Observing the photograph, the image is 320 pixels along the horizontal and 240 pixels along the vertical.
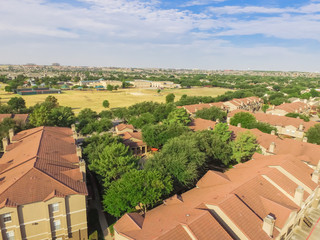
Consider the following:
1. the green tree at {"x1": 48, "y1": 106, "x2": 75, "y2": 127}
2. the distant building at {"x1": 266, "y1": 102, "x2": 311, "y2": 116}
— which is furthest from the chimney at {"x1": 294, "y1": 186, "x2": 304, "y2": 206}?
the distant building at {"x1": 266, "y1": 102, "x2": 311, "y2": 116}

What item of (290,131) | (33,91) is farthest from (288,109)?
(33,91)

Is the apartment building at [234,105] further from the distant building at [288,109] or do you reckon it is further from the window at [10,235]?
the window at [10,235]

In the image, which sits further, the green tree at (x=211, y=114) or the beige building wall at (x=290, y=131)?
the green tree at (x=211, y=114)

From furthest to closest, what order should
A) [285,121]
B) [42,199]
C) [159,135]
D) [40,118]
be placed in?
[285,121] < [40,118] < [159,135] < [42,199]

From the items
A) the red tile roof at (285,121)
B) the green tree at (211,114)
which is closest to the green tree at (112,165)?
the green tree at (211,114)

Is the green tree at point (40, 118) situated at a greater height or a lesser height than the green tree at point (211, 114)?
greater

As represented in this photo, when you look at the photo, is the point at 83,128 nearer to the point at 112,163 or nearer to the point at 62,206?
the point at 112,163

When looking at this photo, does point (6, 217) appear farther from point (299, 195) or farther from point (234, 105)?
point (234, 105)
